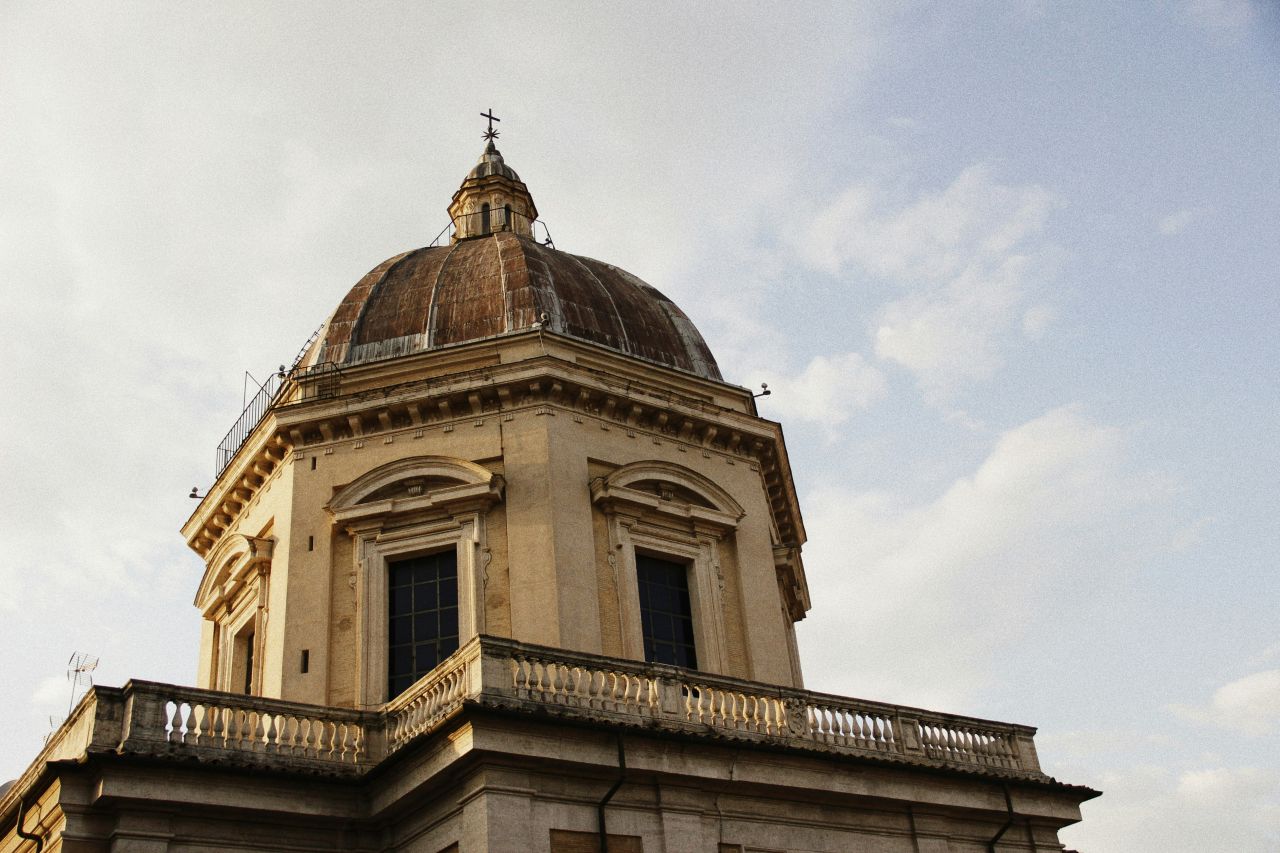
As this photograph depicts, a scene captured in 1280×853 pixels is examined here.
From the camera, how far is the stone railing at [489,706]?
1738 centimetres

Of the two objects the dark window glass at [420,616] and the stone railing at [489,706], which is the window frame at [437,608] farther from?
the stone railing at [489,706]

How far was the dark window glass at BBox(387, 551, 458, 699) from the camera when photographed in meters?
21.8

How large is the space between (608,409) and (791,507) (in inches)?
209

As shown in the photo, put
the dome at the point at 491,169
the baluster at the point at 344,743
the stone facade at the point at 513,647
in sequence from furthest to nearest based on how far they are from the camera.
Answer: the dome at the point at 491,169, the baluster at the point at 344,743, the stone facade at the point at 513,647

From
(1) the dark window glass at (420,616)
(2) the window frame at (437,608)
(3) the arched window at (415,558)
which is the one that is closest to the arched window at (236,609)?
(3) the arched window at (415,558)

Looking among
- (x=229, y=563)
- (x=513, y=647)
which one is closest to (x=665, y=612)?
(x=513, y=647)

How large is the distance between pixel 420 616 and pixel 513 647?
5202mm

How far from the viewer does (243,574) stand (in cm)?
2372

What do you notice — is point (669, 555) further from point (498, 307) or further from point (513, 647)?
point (513, 647)

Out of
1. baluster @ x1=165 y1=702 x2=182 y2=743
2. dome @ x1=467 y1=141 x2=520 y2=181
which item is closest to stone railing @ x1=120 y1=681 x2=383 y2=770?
baluster @ x1=165 y1=702 x2=182 y2=743

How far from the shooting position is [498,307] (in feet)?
84.8

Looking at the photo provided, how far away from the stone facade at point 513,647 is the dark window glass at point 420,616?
0.89 ft

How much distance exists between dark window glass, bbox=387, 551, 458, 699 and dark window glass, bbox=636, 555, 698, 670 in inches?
120

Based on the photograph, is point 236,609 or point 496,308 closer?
point 236,609
